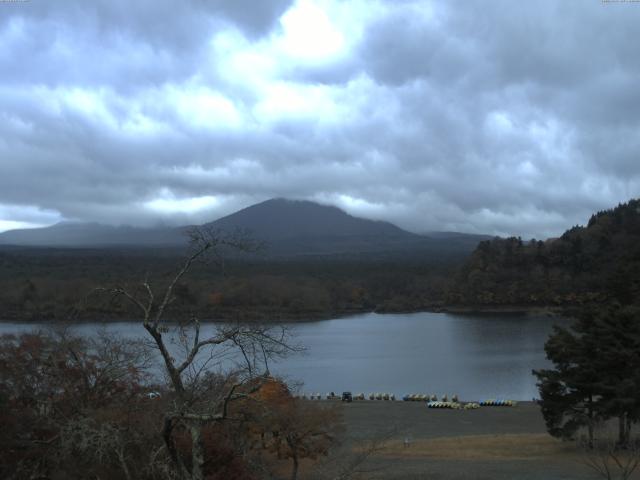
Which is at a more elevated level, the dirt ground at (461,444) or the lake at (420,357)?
the dirt ground at (461,444)

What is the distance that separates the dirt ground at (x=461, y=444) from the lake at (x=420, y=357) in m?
4.12

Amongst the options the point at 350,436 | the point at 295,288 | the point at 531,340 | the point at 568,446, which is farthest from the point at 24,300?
the point at 568,446

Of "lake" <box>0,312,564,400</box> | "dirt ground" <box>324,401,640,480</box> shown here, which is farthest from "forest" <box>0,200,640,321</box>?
"dirt ground" <box>324,401,640,480</box>

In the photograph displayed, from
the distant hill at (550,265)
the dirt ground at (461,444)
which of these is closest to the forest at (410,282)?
the distant hill at (550,265)

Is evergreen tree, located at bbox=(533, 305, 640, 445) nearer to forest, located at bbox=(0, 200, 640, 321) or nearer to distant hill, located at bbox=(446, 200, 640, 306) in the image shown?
forest, located at bbox=(0, 200, 640, 321)

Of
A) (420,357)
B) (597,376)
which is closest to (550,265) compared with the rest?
(420,357)

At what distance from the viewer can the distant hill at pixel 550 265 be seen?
7719cm

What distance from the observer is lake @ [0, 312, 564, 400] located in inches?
1293

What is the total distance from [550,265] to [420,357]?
50.0 meters

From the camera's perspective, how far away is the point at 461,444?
18.9 m

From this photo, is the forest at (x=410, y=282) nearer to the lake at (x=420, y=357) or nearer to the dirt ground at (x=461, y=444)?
the lake at (x=420, y=357)

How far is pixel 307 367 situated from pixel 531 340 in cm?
1777

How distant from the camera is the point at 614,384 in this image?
15086mm

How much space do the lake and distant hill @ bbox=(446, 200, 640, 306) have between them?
13574mm
